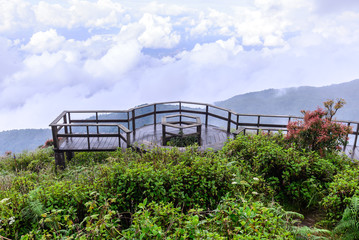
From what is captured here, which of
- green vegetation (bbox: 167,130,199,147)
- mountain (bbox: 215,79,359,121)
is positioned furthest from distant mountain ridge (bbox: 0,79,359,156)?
green vegetation (bbox: 167,130,199,147)

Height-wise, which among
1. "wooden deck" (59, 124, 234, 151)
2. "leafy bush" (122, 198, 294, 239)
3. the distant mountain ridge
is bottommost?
the distant mountain ridge

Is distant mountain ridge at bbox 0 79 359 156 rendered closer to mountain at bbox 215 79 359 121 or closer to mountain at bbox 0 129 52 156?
mountain at bbox 215 79 359 121

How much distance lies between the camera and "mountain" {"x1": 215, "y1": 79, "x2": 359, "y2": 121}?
12744 centimetres

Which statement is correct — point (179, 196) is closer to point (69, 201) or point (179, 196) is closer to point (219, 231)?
point (219, 231)

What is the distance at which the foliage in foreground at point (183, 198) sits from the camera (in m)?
3.00

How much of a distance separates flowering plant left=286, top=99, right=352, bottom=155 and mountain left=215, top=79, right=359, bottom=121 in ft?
394

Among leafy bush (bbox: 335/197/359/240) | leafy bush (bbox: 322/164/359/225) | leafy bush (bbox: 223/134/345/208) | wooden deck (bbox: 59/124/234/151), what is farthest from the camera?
wooden deck (bbox: 59/124/234/151)

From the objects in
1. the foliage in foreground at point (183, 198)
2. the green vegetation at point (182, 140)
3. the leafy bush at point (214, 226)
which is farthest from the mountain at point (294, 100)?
the leafy bush at point (214, 226)

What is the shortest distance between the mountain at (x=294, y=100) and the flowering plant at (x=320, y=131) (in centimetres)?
12013

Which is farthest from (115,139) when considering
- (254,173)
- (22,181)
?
(254,173)

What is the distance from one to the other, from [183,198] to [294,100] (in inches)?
5565

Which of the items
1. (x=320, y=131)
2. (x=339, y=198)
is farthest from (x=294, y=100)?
(x=339, y=198)

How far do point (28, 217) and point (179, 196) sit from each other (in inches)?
83.2

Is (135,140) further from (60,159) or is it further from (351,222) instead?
(351,222)
